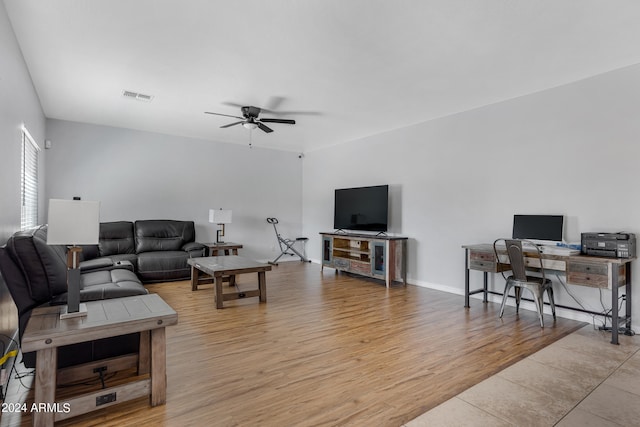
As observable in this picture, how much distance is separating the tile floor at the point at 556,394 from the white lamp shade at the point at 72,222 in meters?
2.07

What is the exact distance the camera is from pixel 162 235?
606 cm

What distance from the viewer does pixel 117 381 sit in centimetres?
221

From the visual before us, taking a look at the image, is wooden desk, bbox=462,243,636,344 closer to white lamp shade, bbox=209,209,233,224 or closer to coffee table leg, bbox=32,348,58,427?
coffee table leg, bbox=32,348,58,427

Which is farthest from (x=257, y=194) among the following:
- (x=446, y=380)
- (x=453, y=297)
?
(x=446, y=380)

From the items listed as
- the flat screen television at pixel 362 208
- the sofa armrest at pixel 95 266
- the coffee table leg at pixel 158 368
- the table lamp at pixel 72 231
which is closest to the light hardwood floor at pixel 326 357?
the coffee table leg at pixel 158 368

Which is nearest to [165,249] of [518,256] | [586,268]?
[518,256]

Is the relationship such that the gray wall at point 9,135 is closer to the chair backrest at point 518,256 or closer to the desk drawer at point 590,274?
the chair backrest at point 518,256

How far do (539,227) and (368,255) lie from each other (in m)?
2.60

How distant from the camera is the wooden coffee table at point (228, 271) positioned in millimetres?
3982

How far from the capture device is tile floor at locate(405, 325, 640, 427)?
190 centimetres

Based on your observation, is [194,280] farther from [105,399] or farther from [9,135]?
[105,399]

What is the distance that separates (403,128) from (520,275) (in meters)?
3.06

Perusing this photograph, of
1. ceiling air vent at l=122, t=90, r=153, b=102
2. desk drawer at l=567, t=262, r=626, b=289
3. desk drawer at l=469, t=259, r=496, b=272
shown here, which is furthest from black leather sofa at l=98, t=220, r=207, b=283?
desk drawer at l=567, t=262, r=626, b=289

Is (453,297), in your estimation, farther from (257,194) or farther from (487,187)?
(257,194)
